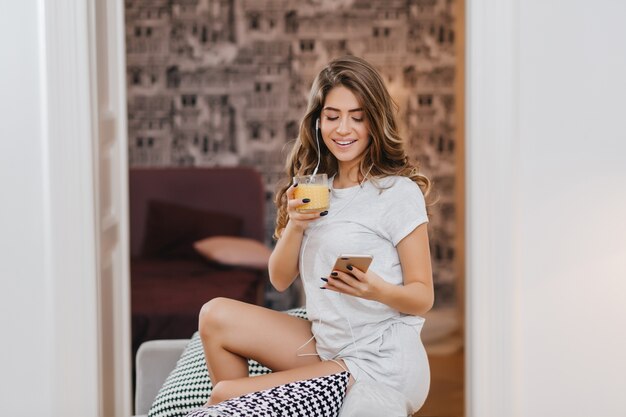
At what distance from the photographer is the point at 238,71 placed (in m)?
5.48

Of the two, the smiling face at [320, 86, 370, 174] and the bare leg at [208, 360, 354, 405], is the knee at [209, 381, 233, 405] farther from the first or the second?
the smiling face at [320, 86, 370, 174]

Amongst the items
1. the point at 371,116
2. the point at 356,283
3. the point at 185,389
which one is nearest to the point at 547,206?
the point at 371,116

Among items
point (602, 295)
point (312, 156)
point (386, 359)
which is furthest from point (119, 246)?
point (602, 295)

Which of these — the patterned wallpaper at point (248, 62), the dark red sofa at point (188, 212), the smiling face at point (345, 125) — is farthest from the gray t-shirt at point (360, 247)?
the patterned wallpaper at point (248, 62)

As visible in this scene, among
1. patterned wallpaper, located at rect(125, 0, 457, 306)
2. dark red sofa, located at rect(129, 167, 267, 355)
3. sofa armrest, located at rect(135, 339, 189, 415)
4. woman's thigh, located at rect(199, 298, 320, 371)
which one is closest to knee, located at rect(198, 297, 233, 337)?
woman's thigh, located at rect(199, 298, 320, 371)

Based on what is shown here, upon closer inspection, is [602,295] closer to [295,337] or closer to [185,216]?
[295,337]

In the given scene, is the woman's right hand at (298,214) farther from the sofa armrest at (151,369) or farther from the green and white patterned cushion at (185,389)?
the sofa armrest at (151,369)

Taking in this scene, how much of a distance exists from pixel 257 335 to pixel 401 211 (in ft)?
1.63

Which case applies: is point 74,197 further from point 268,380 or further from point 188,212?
point 188,212

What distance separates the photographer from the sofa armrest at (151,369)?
2707mm

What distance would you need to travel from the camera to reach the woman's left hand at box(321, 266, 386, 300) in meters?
1.88

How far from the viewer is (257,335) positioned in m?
2.12

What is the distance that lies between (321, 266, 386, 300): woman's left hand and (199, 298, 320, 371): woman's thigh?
0.28 m

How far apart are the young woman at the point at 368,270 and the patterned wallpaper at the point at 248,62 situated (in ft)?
11.0
